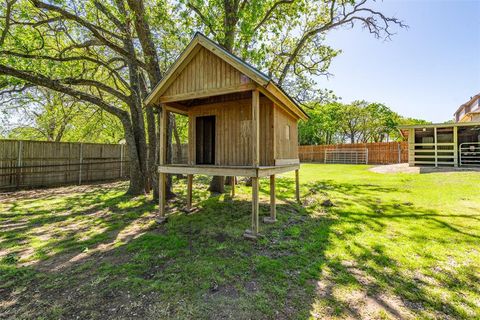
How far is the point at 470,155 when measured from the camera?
618 inches

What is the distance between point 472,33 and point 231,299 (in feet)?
53.5

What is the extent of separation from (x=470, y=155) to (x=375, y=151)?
10104 mm

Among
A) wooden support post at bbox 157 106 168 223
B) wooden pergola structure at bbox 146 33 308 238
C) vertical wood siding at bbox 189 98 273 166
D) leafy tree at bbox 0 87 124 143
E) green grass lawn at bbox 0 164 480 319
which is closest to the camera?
green grass lawn at bbox 0 164 480 319

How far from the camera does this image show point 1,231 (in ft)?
18.1

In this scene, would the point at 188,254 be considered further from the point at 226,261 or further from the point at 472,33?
the point at 472,33

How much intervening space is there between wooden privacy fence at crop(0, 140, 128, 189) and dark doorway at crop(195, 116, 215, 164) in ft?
32.8

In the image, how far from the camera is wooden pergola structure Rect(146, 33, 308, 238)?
508cm

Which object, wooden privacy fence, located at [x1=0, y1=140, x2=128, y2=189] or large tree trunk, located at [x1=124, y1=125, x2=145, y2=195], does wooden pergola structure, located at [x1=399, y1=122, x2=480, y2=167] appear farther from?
wooden privacy fence, located at [x1=0, y1=140, x2=128, y2=189]

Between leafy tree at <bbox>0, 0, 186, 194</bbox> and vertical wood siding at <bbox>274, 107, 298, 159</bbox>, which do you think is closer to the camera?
vertical wood siding at <bbox>274, 107, 298, 159</bbox>

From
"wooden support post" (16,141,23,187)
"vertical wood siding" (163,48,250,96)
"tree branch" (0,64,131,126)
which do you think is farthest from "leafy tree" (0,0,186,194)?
"wooden support post" (16,141,23,187)

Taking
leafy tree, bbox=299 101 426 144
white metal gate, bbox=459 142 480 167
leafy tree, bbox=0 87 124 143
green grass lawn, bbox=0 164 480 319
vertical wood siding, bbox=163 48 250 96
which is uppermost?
leafy tree, bbox=299 101 426 144

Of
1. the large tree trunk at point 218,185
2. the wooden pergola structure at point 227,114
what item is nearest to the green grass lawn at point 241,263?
the wooden pergola structure at point 227,114

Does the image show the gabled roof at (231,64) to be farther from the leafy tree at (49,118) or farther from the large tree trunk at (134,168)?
the leafy tree at (49,118)

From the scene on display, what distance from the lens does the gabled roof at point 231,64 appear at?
485cm
